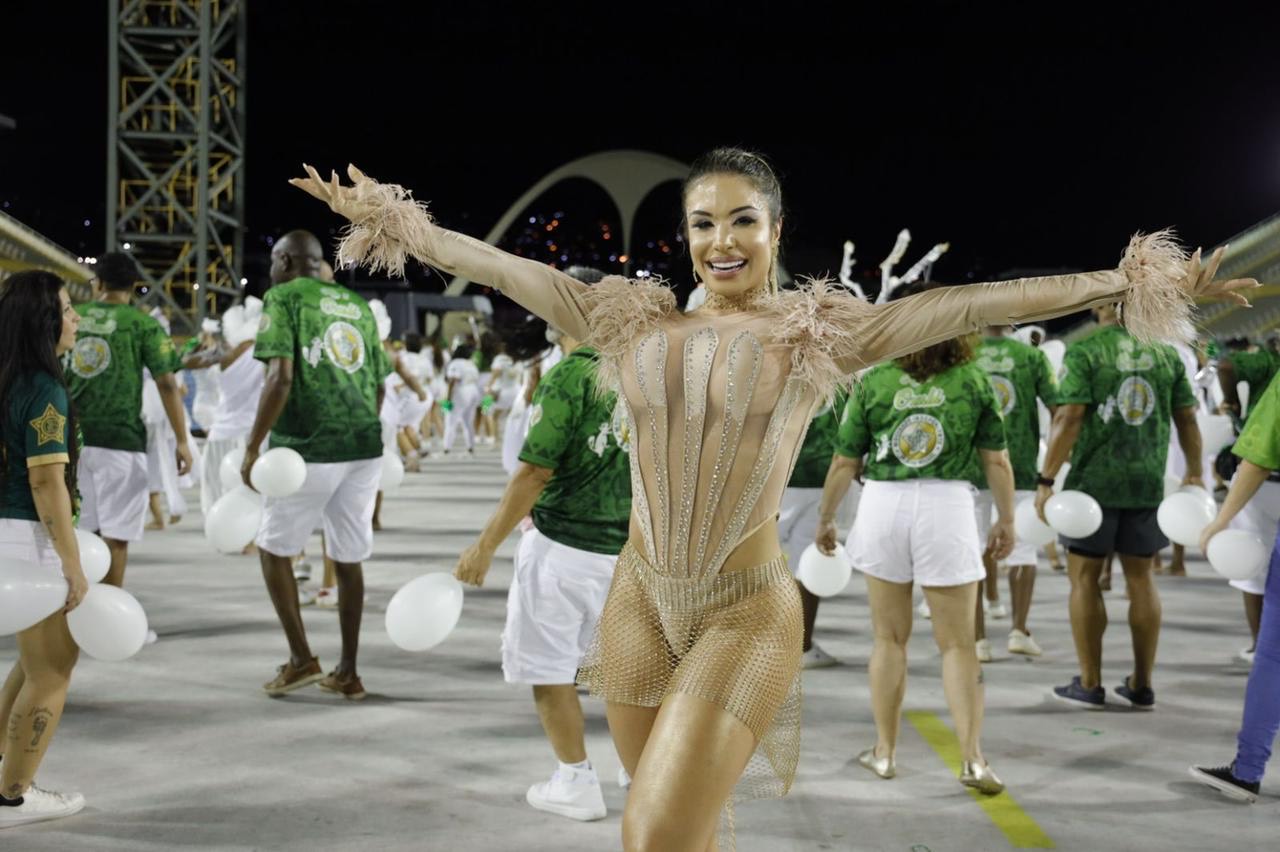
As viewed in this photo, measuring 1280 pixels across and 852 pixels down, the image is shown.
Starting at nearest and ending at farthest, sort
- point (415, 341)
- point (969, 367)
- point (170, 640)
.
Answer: point (969, 367)
point (170, 640)
point (415, 341)

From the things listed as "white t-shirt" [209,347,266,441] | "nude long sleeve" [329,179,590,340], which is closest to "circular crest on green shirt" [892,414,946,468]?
"nude long sleeve" [329,179,590,340]

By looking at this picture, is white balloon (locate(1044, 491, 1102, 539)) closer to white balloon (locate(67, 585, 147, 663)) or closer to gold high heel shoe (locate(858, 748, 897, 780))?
gold high heel shoe (locate(858, 748, 897, 780))

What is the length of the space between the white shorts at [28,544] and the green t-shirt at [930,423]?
285 centimetres

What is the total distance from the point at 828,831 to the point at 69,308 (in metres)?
3.13

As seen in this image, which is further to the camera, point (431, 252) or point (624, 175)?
point (624, 175)

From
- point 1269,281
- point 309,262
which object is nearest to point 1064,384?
point 309,262

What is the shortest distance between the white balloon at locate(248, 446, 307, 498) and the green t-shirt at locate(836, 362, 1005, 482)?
101 inches

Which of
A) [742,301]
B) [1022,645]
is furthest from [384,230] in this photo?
[1022,645]

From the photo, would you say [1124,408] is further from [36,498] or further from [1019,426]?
[36,498]

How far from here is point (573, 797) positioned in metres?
4.32

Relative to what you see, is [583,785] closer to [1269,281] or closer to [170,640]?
[170,640]

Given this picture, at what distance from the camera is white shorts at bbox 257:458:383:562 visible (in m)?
5.96

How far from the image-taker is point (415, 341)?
19828mm

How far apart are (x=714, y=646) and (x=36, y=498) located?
244cm
